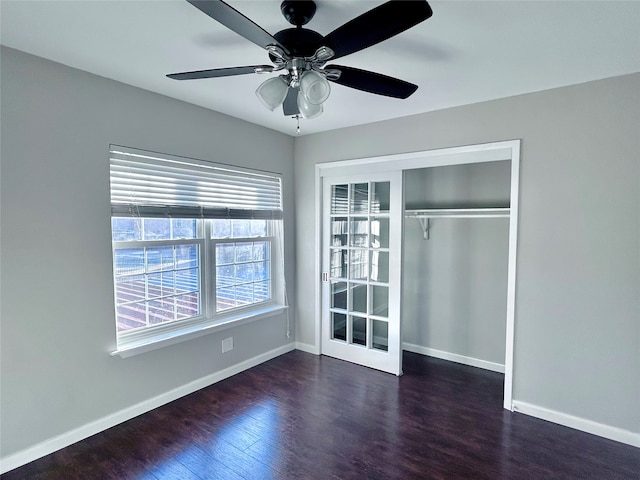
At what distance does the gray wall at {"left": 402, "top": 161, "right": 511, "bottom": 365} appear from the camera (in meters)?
3.51

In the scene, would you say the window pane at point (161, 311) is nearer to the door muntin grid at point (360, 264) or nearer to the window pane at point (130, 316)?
the window pane at point (130, 316)

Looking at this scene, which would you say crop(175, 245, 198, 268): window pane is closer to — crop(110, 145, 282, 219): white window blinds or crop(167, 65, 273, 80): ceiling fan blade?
crop(110, 145, 282, 219): white window blinds

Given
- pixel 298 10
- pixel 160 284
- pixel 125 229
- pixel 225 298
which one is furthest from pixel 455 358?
pixel 298 10

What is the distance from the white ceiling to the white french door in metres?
1.10

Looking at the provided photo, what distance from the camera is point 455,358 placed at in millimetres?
3797

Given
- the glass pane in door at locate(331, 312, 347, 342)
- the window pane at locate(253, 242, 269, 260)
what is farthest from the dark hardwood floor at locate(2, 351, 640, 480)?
the window pane at locate(253, 242, 269, 260)

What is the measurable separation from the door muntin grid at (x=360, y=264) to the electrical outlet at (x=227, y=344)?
3.71 feet

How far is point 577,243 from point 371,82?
6.46 ft

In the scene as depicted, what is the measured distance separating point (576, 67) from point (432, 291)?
2.44m

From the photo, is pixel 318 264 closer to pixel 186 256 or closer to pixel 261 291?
pixel 261 291

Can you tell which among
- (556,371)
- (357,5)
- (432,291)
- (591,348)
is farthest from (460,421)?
(357,5)

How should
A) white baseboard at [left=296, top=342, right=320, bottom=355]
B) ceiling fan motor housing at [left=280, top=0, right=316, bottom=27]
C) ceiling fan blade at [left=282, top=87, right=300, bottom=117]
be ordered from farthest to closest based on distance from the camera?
white baseboard at [left=296, top=342, right=320, bottom=355] < ceiling fan blade at [left=282, top=87, right=300, bottom=117] < ceiling fan motor housing at [left=280, top=0, right=316, bottom=27]

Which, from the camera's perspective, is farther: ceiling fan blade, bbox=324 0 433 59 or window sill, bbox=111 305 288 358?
window sill, bbox=111 305 288 358

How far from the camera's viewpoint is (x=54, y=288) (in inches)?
88.2
